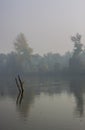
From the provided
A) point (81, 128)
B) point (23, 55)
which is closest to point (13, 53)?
point (23, 55)

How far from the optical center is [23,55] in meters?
121

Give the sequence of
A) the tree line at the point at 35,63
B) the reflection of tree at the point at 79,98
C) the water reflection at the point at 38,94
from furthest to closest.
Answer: the tree line at the point at 35,63, the water reflection at the point at 38,94, the reflection of tree at the point at 79,98

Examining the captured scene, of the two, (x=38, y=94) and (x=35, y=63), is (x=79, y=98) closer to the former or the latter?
(x=38, y=94)

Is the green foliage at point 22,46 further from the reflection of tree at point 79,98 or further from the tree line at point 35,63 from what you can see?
the reflection of tree at point 79,98

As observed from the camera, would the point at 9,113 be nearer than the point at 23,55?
Yes

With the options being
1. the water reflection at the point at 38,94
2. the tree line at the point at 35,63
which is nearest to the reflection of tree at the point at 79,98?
the water reflection at the point at 38,94

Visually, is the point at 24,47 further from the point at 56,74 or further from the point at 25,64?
the point at 56,74

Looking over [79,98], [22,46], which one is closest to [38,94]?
[79,98]

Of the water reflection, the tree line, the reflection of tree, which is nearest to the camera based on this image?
the reflection of tree

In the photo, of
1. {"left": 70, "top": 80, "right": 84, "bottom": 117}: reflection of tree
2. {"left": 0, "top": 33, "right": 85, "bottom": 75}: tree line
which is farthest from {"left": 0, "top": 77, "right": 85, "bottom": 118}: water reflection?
{"left": 0, "top": 33, "right": 85, "bottom": 75}: tree line

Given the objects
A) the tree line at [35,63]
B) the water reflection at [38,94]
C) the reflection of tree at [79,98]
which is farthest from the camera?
the tree line at [35,63]

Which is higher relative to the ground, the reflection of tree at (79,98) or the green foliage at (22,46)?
the green foliage at (22,46)

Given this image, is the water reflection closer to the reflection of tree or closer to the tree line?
the reflection of tree

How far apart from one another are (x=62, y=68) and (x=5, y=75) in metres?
28.6
